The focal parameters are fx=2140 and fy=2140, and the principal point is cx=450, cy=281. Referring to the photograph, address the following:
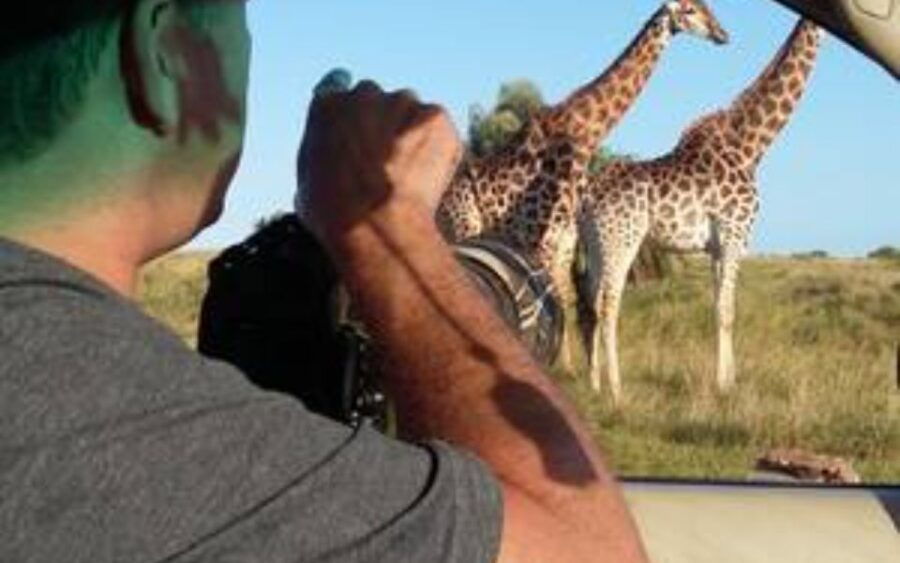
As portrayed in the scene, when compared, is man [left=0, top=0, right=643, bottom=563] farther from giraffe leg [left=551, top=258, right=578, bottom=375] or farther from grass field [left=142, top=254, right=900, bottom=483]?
giraffe leg [left=551, top=258, right=578, bottom=375]

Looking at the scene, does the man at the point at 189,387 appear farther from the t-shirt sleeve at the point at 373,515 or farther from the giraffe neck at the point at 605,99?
the giraffe neck at the point at 605,99

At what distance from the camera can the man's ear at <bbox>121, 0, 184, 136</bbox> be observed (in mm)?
1176

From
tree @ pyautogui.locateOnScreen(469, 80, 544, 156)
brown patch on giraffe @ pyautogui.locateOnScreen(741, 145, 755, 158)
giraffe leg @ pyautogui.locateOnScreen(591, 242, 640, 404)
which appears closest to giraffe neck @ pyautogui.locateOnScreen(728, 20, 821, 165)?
brown patch on giraffe @ pyautogui.locateOnScreen(741, 145, 755, 158)

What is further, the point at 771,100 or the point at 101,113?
the point at 771,100

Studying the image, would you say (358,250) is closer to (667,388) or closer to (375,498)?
(375,498)

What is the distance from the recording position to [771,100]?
12680 millimetres

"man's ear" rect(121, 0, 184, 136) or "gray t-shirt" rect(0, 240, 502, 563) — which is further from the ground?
"man's ear" rect(121, 0, 184, 136)

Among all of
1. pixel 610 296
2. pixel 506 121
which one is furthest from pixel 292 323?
pixel 506 121

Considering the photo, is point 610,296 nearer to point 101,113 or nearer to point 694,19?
point 694,19

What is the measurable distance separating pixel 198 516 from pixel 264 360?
0.52 metres

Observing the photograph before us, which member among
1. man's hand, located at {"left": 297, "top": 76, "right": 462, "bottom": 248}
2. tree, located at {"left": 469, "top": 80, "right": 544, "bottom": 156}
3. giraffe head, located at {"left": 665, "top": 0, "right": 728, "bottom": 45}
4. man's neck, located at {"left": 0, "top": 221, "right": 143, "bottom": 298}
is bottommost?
tree, located at {"left": 469, "top": 80, "right": 544, "bottom": 156}

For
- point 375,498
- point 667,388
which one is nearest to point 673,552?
point 375,498

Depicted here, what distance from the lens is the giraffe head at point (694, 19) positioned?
11.5 metres

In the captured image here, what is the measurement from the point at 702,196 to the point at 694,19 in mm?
1073
